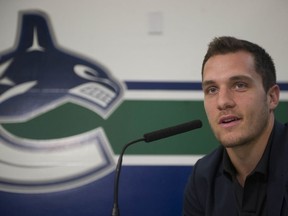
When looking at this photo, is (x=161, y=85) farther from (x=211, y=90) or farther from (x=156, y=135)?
(x=156, y=135)

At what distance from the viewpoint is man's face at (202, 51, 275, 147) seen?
0.86 meters

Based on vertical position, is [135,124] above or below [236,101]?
below

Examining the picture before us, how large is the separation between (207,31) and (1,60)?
2.78 feet

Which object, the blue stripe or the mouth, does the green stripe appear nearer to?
the blue stripe

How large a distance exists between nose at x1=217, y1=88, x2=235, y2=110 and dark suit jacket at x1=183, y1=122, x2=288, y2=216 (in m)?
0.16

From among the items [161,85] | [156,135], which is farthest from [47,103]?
[156,135]

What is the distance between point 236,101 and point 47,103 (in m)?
0.78

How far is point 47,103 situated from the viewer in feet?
4.36

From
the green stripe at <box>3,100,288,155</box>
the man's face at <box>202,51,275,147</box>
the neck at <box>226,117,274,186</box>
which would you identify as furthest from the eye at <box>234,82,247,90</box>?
the green stripe at <box>3,100,288,155</box>

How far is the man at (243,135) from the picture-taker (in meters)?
0.85

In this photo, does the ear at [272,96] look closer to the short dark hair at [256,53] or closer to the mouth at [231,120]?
the short dark hair at [256,53]

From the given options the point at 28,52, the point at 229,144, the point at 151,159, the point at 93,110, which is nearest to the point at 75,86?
the point at 93,110

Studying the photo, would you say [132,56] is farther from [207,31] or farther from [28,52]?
[28,52]

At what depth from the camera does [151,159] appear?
51.5 inches
